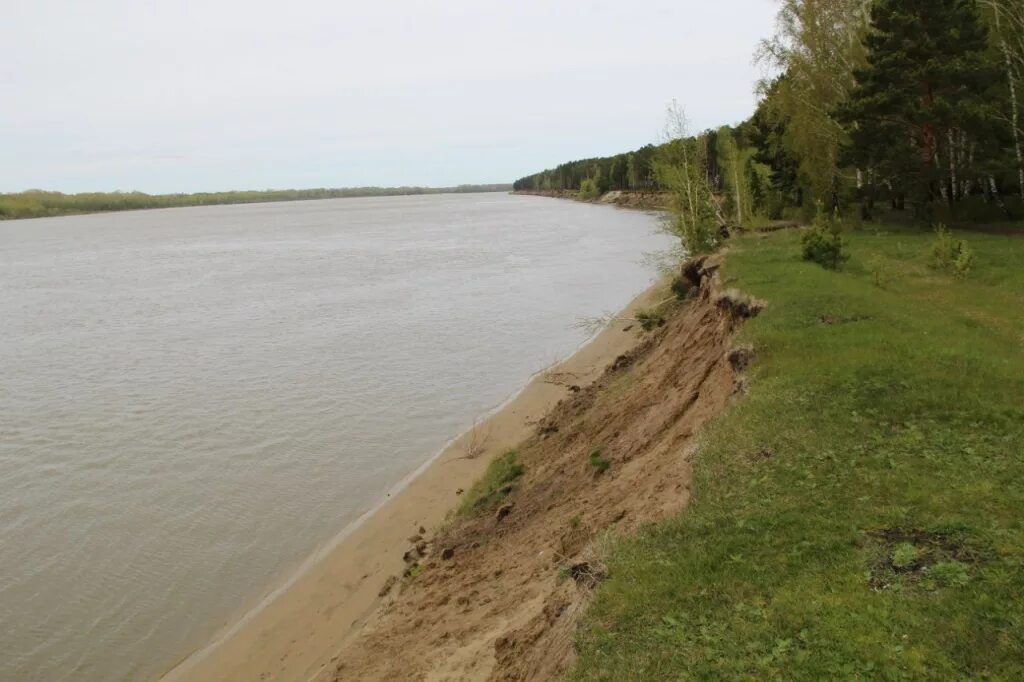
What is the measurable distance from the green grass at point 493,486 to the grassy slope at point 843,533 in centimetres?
521

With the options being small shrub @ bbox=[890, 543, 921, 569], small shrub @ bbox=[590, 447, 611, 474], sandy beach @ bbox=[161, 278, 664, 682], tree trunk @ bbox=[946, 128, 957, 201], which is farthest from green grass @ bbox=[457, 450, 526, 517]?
tree trunk @ bbox=[946, 128, 957, 201]

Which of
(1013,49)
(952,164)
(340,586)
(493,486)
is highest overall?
(1013,49)

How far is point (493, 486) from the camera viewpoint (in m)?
14.8

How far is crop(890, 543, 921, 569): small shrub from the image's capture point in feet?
21.5

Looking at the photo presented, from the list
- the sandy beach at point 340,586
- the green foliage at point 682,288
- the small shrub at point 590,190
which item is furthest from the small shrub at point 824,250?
the small shrub at point 590,190

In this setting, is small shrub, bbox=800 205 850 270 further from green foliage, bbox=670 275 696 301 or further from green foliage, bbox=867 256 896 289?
green foliage, bbox=670 275 696 301

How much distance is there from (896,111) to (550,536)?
2277cm

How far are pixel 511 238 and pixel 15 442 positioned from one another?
211 feet

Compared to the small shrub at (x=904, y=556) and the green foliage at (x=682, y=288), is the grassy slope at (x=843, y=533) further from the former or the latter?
the green foliage at (x=682, y=288)

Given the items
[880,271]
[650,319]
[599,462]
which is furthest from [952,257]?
[599,462]

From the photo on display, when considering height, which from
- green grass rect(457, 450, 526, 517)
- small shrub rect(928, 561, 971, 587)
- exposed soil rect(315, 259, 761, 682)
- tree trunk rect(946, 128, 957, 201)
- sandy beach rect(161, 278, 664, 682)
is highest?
tree trunk rect(946, 128, 957, 201)

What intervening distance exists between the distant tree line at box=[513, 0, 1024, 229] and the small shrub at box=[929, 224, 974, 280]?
6.20m

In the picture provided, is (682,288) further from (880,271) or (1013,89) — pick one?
(1013,89)

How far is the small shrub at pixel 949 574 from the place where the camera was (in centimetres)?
619
